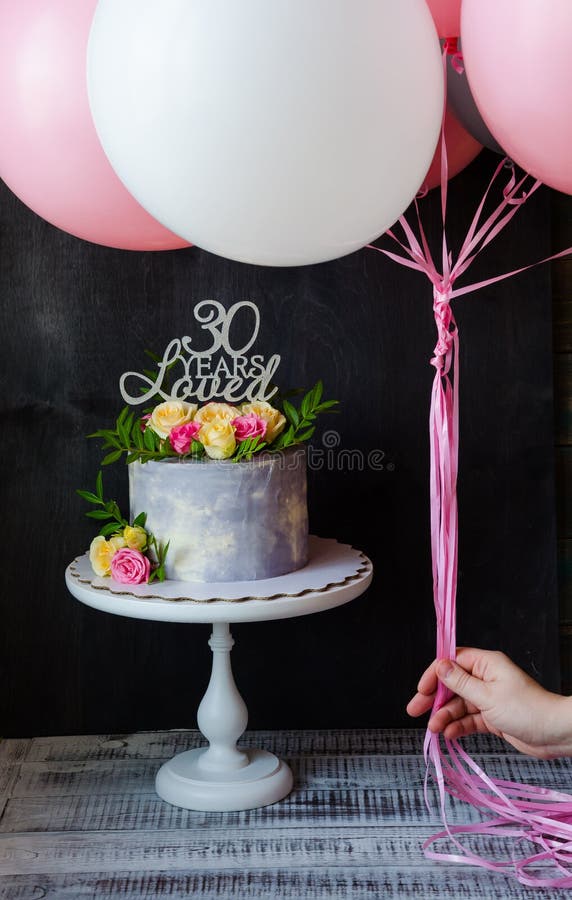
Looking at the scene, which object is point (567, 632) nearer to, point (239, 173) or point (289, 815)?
point (289, 815)

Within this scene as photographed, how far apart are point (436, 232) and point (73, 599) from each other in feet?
2.89

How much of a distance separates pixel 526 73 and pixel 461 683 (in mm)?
691

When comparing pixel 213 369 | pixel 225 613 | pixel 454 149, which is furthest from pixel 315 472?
pixel 454 149

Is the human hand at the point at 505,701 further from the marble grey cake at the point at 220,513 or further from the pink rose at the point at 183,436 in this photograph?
the pink rose at the point at 183,436

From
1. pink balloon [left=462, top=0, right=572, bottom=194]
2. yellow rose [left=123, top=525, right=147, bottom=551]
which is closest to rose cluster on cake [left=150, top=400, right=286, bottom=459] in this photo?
yellow rose [left=123, top=525, right=147, bottom=551]

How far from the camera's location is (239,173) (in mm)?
874

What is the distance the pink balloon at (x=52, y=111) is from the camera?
1.08 metres

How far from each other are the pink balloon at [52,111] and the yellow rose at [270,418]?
0.36 m

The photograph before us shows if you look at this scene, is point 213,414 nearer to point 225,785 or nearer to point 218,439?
point 218,439

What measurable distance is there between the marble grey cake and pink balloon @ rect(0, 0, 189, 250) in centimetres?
37

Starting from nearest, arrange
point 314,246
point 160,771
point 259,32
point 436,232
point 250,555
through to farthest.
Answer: point 259,32
point 314,246
point 250,555
point 160,771
point 436,232

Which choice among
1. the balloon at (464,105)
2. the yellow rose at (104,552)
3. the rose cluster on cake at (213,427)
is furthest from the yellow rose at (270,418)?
the balloon at (464,105)

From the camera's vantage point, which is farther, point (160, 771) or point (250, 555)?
point (160, 771)

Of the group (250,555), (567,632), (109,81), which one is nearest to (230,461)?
(250,555)
